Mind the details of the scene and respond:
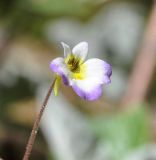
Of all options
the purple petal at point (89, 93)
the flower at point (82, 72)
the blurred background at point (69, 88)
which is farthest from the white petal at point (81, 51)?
the blurred background at point (69, 88)

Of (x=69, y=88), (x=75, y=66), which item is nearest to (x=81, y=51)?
(x=75, y=66)

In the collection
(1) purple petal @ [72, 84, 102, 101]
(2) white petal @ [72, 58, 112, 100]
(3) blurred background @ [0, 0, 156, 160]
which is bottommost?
(1) purple petal @ [72, 84, 102, 101]

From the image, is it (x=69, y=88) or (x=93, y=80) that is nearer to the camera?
(x=93, y=80)

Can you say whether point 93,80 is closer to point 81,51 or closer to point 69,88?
point 81,51

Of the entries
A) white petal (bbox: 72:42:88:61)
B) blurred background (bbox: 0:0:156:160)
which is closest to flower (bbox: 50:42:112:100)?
white petal (bbox: 72:42:88:61)

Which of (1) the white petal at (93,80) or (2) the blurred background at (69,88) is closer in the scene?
(1) the white petal at (93,80)

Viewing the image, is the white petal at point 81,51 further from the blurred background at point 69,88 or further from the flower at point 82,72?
the blurred background at point 69,88

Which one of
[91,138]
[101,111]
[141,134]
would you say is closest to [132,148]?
[141,134]

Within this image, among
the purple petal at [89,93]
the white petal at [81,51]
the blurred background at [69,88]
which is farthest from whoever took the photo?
the blurred background at [69,88]

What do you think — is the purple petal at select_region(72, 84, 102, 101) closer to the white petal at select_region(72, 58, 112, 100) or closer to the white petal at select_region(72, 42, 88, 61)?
the white petal at select_region(72, 58, 112, 100)
